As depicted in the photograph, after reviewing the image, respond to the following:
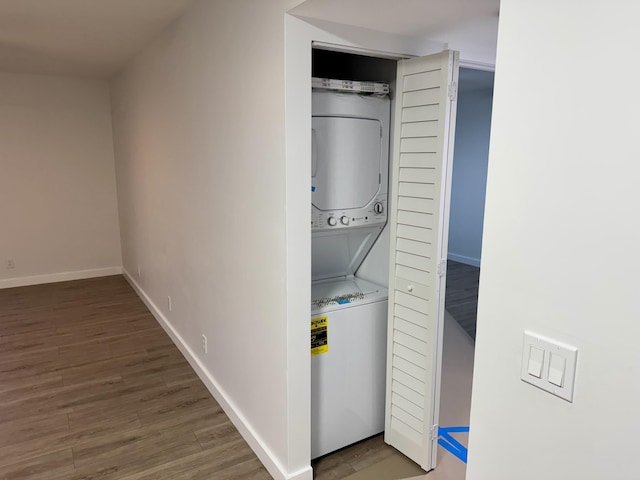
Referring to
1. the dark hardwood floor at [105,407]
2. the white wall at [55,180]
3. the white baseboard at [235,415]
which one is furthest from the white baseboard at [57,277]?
the white baseboard at [235,415]

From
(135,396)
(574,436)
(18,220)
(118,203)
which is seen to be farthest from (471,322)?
(18,220)

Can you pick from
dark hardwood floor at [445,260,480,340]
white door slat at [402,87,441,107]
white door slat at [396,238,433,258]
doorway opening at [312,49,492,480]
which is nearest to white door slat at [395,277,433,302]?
white door slat at [396,238,433,258]

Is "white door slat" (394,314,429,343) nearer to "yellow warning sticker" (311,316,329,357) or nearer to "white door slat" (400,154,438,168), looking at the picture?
"yellow warning sticker" (311,316,329,357)

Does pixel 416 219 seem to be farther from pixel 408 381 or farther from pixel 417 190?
pixel 408 381

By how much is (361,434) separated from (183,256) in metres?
1.77

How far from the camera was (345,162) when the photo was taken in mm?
2238

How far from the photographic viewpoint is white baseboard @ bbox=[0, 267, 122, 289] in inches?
208

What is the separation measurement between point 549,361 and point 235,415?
206 centimetres

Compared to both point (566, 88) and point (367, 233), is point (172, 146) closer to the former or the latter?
point (367, 233)

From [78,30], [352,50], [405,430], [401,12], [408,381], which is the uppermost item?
[78,30]

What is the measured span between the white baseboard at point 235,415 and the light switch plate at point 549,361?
149 centimetres

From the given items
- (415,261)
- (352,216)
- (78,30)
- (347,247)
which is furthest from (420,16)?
(78,30)

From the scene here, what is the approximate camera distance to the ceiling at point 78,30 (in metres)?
2.69

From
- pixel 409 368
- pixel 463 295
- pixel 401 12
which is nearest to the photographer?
pixel 401 12
